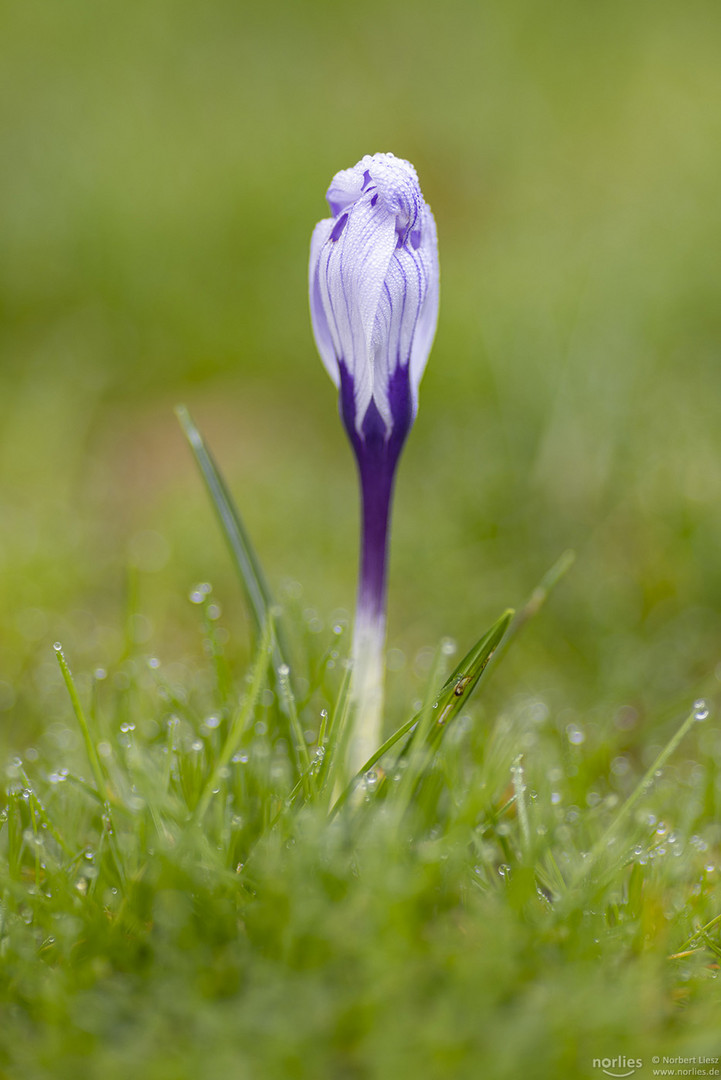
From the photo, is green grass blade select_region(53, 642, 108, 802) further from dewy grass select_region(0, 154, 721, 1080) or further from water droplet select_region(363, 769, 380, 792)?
water droplet select_region(363, 769, 380, 792)

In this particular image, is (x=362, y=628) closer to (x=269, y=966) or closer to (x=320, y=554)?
(x=269, y=966)

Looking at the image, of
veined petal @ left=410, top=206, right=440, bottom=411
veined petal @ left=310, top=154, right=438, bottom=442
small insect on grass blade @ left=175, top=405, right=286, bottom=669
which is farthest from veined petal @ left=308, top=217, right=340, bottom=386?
small insect on grass blade @ left=175, top=405, right=286, bottom=669

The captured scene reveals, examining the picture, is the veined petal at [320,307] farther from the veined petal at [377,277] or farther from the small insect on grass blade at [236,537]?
the small insect on grass blade at [236,537]

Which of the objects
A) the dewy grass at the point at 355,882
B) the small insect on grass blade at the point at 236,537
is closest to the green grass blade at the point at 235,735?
the dewy grass at the point at 355,882

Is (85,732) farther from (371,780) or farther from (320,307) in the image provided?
(320,307)

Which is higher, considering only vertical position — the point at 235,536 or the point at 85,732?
the point at 235,536

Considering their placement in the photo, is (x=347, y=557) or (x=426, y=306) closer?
(x=426, y=306)

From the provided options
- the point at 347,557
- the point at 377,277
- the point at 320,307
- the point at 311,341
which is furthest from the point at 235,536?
the point at 311,341

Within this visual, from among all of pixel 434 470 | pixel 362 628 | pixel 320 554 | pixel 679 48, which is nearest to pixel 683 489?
pixel 434 470
